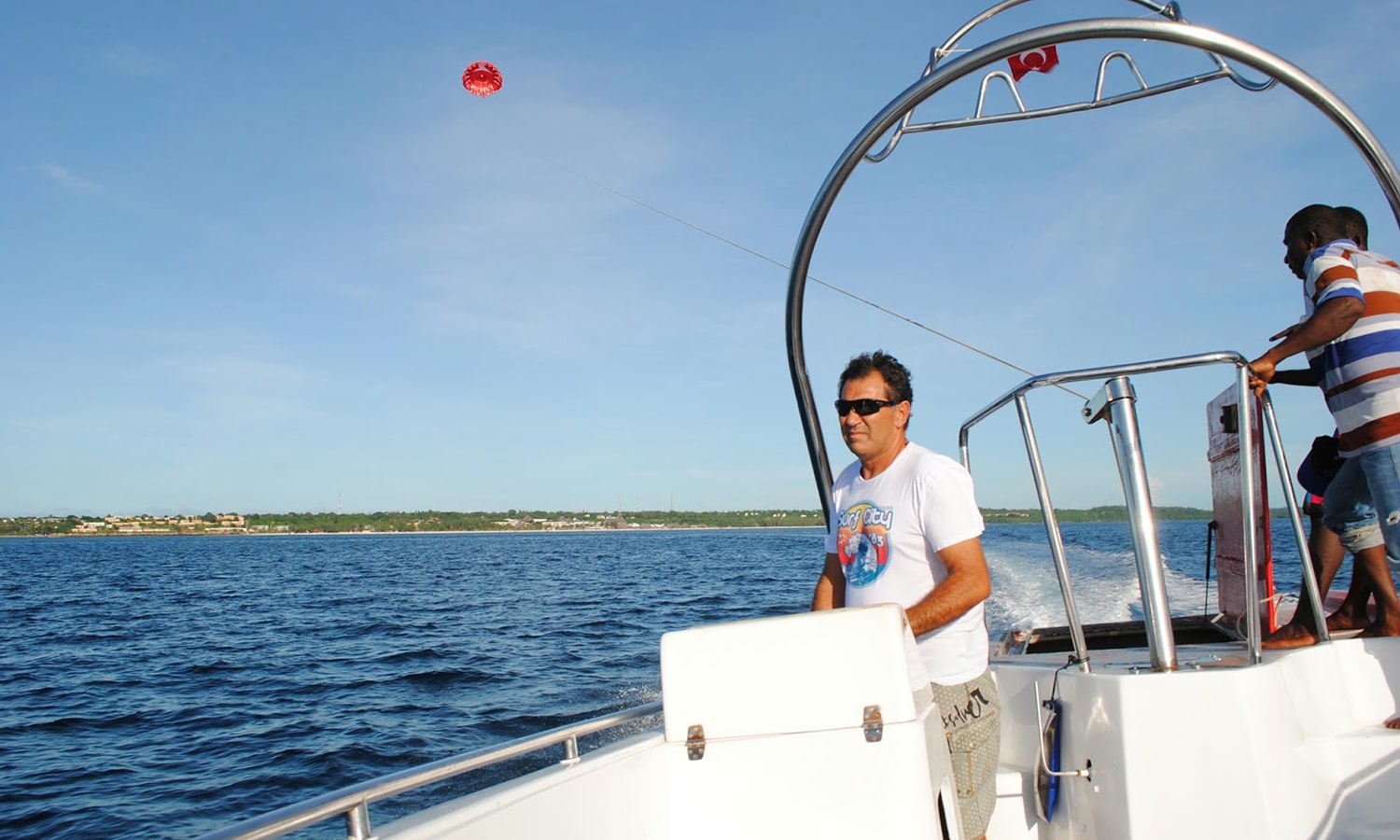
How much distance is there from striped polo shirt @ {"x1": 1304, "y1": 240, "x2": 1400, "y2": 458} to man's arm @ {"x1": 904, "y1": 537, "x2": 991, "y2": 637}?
1381 millimetres

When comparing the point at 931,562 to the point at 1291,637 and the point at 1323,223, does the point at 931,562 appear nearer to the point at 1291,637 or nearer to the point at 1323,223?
the point at 1291,637

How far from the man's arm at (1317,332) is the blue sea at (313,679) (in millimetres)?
4787

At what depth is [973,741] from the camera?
2.34 metres

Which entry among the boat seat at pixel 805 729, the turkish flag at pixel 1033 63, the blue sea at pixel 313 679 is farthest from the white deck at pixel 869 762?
the blue sea at pixel 313 679

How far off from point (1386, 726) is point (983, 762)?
123 centimetres

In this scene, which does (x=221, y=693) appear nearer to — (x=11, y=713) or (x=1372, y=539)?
(x=11, y=713)

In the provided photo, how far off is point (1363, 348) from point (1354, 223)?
523mm

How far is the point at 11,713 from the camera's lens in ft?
Answer: 35.8

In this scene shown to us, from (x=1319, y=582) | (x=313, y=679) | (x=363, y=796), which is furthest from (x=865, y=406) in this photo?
(x=313, y=679)

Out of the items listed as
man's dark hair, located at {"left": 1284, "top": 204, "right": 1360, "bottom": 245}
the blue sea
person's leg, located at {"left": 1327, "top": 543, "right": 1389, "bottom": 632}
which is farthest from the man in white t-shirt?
the blue sea

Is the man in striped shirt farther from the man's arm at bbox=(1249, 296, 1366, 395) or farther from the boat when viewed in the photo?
the boat

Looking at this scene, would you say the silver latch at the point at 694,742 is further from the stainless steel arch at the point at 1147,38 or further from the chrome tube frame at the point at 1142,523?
the stainless steel arch at the point at 1147,38

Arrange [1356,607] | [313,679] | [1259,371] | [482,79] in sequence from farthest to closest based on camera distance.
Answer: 1. [313,679]
2. [482,79]
3. [1356,607]
4. [1259,371]

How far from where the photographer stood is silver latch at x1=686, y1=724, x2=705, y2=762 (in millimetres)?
2160
